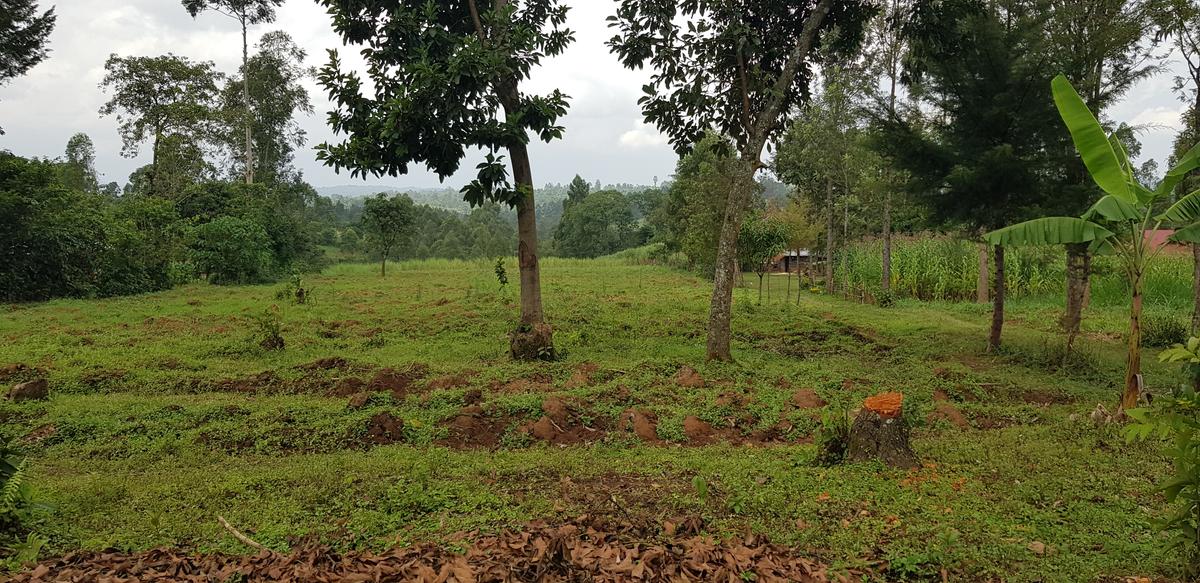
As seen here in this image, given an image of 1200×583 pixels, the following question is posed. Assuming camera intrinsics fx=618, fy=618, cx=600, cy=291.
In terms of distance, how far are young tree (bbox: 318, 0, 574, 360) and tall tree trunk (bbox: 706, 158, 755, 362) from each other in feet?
8.20

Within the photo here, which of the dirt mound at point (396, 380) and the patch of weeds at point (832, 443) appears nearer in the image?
the patch of weeds at point (832, 443)

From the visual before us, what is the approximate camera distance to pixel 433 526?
3734 millimetres

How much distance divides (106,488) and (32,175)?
55.8 ft

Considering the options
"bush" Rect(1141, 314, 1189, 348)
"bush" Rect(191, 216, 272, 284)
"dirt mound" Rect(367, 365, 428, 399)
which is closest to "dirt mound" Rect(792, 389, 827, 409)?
"dirt mound" Rect(367, 365, 428, 399)

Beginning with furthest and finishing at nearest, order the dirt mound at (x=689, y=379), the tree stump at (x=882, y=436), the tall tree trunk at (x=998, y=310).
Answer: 1. the tall tree trunk at (x=998, y=310)
2. the dirt mound at (x=689, y=379)
3. the tree stump at (x=882, y=436)

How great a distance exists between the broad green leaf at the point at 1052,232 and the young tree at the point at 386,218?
77.4ft

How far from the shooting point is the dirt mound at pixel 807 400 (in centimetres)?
654

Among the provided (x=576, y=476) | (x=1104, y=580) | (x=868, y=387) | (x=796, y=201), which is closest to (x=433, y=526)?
(x=576, y=476)

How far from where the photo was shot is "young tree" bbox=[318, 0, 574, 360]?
27.0 feet

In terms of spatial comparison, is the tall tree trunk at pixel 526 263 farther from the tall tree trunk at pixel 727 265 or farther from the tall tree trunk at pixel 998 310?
the tall tree trunk at pixel 998 310

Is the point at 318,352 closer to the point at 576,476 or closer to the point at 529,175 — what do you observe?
the point at 529,175

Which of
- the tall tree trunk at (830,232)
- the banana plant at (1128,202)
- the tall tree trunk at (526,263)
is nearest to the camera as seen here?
the banana plant at (1128,202)

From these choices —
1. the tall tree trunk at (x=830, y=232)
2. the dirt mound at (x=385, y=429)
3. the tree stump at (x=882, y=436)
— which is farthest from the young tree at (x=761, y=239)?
the dirt mound at (x=385, y=429)

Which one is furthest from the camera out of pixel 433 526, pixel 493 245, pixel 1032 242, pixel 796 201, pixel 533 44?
pixel 493 245
